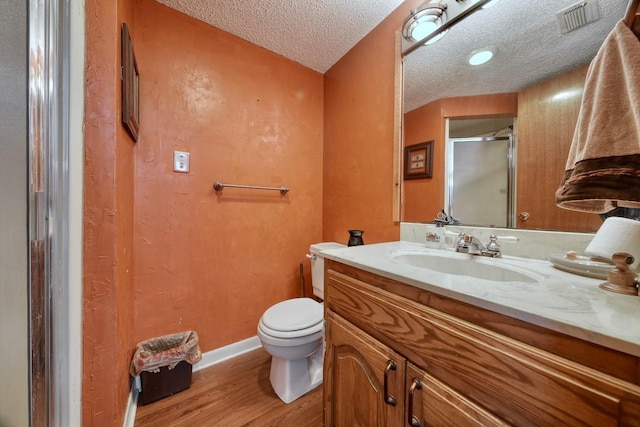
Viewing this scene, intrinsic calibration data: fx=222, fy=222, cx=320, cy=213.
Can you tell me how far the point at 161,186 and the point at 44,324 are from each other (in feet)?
2.68

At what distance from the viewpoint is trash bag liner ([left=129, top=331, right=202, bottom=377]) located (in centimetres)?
112

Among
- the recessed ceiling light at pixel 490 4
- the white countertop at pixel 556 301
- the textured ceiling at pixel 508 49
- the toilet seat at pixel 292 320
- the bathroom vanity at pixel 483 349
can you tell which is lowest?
the toilet seat at pixel 292 320

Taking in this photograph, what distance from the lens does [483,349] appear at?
1.46 ft

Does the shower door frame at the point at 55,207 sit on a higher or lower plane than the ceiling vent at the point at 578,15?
lower

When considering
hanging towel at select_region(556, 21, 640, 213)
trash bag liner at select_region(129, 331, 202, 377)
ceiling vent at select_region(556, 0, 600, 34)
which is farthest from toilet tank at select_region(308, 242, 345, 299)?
ceiling vent at select_region(556, 0, 600, 34)

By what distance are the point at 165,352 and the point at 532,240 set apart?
1.76 m

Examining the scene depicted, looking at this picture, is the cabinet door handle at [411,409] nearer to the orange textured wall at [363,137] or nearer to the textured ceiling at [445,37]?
the orange textured wall at [363,137]

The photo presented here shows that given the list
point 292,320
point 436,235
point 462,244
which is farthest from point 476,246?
point 292,320

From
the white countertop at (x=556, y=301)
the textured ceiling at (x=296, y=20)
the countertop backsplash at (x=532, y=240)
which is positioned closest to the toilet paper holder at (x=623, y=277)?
the white countertop at (x=556, y=301)

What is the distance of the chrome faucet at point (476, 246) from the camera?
839mm

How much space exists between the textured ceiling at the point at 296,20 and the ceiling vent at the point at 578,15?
810 millimetres

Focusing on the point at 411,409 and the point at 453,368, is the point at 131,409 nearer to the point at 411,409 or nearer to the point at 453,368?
the point at 411,409

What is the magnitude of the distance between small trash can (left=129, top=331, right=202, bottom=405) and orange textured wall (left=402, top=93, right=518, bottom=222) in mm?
1427

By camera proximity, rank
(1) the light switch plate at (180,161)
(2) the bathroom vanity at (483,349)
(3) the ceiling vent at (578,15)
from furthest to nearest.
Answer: (1) the light switch plate at (180,161)
(3) the ceiling vent at (578,15)
(2) the bathroom vanity at (483,349)
